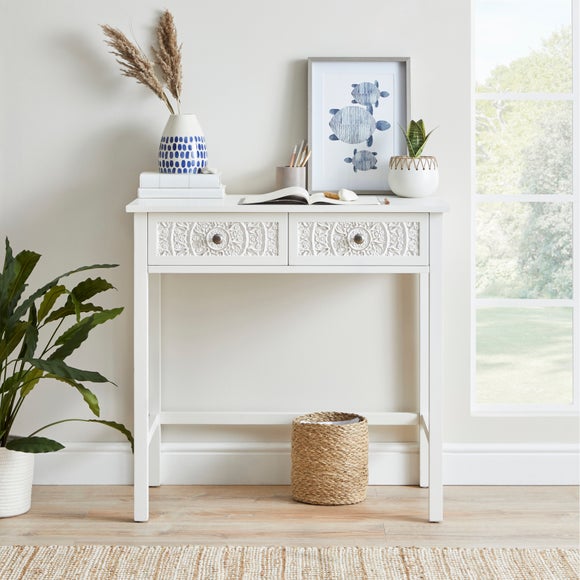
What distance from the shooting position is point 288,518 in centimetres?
280

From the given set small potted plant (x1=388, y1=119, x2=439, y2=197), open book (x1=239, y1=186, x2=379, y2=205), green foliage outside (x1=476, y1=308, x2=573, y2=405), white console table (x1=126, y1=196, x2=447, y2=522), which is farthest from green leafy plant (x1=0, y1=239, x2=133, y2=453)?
green foliage outside (x1=476, y1=308, x2=573, y2=405)

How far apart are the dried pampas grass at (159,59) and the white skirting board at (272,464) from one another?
117cm

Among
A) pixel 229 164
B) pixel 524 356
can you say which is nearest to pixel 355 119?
pixel 229 164

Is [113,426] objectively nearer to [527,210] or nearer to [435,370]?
[435,370]

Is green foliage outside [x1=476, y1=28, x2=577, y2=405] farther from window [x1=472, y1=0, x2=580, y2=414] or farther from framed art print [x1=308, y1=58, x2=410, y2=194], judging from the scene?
framed art print [x1=308, y1=58, x2=410, y2=194]

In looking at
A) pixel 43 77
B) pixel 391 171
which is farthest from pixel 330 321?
pixel 43 77

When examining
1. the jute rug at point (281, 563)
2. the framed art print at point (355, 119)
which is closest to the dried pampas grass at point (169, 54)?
the framed art print at point (355, 119)

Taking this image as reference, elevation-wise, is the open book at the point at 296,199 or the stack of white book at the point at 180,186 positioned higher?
the stack of white book at the point at 180,186

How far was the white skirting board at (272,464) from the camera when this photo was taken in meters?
3.12

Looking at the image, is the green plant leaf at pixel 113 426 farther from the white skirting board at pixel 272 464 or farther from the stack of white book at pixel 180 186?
the stack of white book at pixel 180 186

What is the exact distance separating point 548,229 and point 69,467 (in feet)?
6.08

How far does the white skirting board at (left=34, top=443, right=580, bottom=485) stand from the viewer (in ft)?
10.2

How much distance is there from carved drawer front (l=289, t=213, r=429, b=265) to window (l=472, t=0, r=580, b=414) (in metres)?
0.52

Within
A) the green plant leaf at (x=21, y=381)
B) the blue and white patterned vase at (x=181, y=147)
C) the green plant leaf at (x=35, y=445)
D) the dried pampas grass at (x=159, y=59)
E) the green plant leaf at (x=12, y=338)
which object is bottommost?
the green plant leaf at (x=35, y=445)
